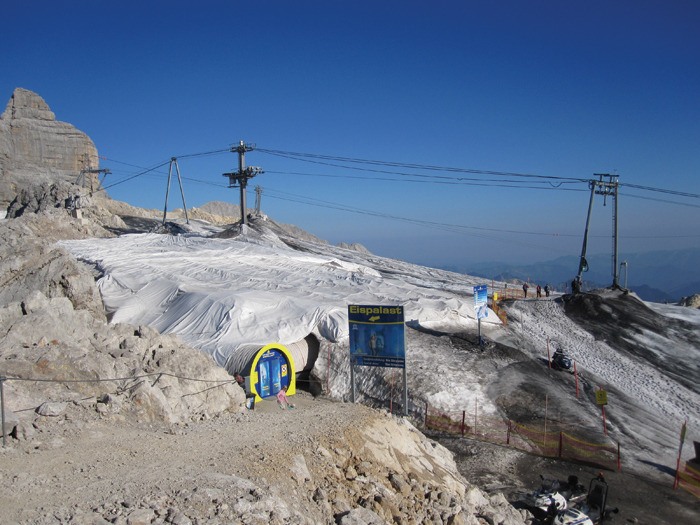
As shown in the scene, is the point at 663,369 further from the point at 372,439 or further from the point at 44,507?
the point at 44,507

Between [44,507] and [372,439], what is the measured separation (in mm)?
5364

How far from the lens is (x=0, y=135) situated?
262 ft

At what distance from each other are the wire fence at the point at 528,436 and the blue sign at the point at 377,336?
2898 millimetres

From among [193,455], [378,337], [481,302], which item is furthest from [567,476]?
[193,455]

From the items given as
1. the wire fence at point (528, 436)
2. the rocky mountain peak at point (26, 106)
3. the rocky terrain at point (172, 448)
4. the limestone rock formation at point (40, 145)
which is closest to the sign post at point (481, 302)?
the wire fence at point (528, 436)

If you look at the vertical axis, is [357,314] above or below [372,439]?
above

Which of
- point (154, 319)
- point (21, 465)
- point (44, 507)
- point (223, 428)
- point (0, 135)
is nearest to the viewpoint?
point (44, 507)

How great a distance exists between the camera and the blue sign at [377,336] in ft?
47.0

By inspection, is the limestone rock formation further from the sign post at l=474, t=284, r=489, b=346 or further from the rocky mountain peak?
the sign post at l=474, t=284, r=489, b=346

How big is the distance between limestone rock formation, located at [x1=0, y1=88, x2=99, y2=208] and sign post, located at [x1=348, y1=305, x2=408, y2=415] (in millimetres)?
75172

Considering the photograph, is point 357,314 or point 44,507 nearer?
point 44,507

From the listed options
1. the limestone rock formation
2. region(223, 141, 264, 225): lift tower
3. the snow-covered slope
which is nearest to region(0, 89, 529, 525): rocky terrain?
the snow-covered slope

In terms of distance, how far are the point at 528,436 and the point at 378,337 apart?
5.35 m

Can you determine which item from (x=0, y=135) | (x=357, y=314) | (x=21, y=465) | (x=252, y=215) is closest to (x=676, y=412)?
(x=357, y=314)
